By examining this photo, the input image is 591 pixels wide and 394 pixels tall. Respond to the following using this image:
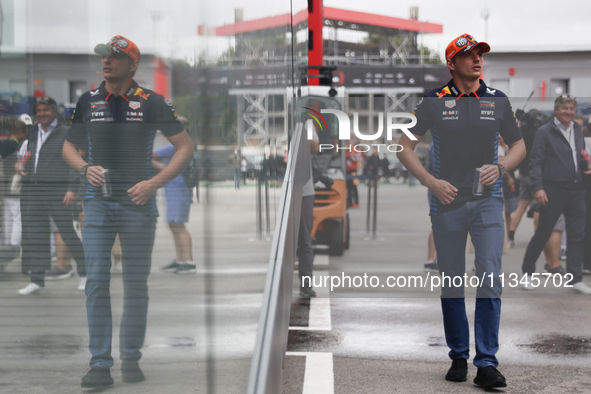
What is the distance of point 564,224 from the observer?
623 cm

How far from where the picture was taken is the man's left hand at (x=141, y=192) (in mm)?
1205

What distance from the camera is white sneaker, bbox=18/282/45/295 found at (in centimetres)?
104

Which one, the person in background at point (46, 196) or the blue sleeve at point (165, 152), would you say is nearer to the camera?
the person in background at point (46, 196)

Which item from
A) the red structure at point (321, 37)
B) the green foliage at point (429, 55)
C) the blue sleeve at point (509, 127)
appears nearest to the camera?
the red structure at point (321, 37)

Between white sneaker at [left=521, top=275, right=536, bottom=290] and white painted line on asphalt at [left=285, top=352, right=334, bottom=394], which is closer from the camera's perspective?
white painted line on asphalt at [left=285, top=352, right=334, bottom=394]

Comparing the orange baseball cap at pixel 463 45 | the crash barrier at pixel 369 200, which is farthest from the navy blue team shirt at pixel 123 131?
the crash barrier at pixel 369 200

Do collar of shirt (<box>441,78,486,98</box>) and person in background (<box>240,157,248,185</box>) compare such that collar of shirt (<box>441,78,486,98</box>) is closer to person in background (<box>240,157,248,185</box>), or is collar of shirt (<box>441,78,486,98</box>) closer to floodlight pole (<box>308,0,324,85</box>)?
person in background (<box>240,157,248,185</box>)

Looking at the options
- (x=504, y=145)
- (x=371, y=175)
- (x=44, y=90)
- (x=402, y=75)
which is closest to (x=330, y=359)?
(x=504, y=145)

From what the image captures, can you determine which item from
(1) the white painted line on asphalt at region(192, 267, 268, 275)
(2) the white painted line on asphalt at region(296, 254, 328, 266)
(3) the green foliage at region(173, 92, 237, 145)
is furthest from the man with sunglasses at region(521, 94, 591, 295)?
(3) the green foliage at region(173, 92, 237, 145)

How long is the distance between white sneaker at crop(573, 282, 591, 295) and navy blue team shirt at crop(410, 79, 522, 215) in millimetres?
2129

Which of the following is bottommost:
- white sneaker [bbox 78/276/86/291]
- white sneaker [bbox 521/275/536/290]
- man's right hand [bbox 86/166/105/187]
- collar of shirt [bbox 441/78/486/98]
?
white sneaker [bbox 521/275/536/290]

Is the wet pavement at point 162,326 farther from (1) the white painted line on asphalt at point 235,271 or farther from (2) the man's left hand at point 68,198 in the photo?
(2) the man's left hand at point 68,198

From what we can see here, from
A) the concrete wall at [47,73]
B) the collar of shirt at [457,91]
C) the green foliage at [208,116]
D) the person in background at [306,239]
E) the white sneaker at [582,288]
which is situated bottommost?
the white sneaker at [582,288]

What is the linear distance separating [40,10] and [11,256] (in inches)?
15.3
